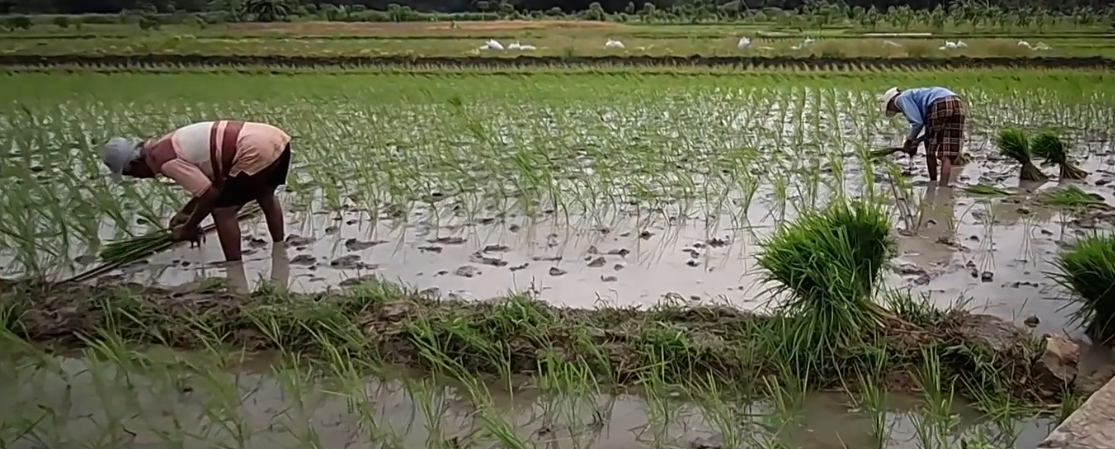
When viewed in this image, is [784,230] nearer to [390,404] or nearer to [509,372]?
[509,372]

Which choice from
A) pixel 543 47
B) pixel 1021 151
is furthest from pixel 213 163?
pixel 543 47

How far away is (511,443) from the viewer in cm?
143

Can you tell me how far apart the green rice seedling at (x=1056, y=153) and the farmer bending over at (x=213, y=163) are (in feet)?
10.3

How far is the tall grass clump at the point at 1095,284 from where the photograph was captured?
6.51 feet

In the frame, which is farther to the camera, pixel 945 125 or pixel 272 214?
pixel 945 125

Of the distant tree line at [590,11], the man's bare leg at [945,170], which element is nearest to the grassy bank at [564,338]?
the man's bare leg at [945,170]

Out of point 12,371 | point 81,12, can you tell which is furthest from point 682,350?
point 81,12

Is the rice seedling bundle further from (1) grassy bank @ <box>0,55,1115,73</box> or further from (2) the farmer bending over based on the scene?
A: (1) grassy bank @ <box>0,55,1115,73</box>

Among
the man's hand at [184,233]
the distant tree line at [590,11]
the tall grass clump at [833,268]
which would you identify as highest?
the distant tree line at [590,11]

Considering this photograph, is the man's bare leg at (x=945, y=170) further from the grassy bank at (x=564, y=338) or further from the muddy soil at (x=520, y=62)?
the muddy soil at (x=520, y=62)

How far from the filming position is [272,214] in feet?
9.11

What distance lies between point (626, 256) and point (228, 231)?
3.79ft

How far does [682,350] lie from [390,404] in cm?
60

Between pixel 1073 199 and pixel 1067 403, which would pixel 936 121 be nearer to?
pixel 1073 199
